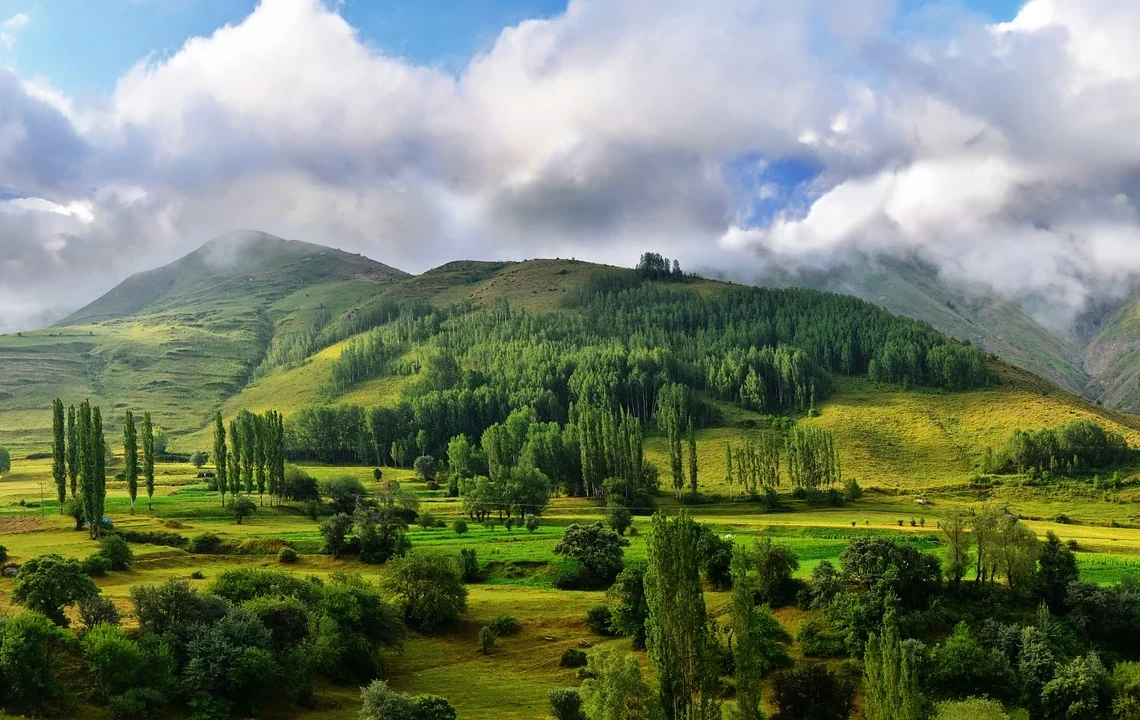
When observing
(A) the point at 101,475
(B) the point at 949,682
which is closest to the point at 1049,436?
(B) the point at 949,682

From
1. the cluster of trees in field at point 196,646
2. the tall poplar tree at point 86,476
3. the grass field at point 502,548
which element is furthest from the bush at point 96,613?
the tall poplar tree at point 86,476

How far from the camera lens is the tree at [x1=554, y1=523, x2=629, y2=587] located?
8500 cm

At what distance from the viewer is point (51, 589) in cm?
5797

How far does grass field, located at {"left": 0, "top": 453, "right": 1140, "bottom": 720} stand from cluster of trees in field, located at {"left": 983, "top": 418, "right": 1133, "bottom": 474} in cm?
1393

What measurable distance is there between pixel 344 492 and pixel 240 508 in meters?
21.3

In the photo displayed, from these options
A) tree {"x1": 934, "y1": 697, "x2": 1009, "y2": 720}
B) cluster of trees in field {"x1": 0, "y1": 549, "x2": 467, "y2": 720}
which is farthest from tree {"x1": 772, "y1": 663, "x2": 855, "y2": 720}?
cluster of trees in field {"x1": 0, "y1": 549, "x2": 467, "y2": 720}

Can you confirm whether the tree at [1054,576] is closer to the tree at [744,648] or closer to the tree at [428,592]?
the tree at [744,648]

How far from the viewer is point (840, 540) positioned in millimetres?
99438

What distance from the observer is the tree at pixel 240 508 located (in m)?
115

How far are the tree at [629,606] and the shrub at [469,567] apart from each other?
766 inches

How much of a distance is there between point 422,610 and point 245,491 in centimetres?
8548

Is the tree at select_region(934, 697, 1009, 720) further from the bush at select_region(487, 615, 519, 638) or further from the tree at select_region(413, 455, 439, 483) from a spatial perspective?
the tree at select_region(413, 455, 439, 483)

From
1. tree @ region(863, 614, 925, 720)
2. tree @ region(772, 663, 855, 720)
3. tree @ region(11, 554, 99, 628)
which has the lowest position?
tree @ region(772, 663, 855, 720)

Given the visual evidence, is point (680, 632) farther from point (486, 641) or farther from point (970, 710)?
point (486, 641)
